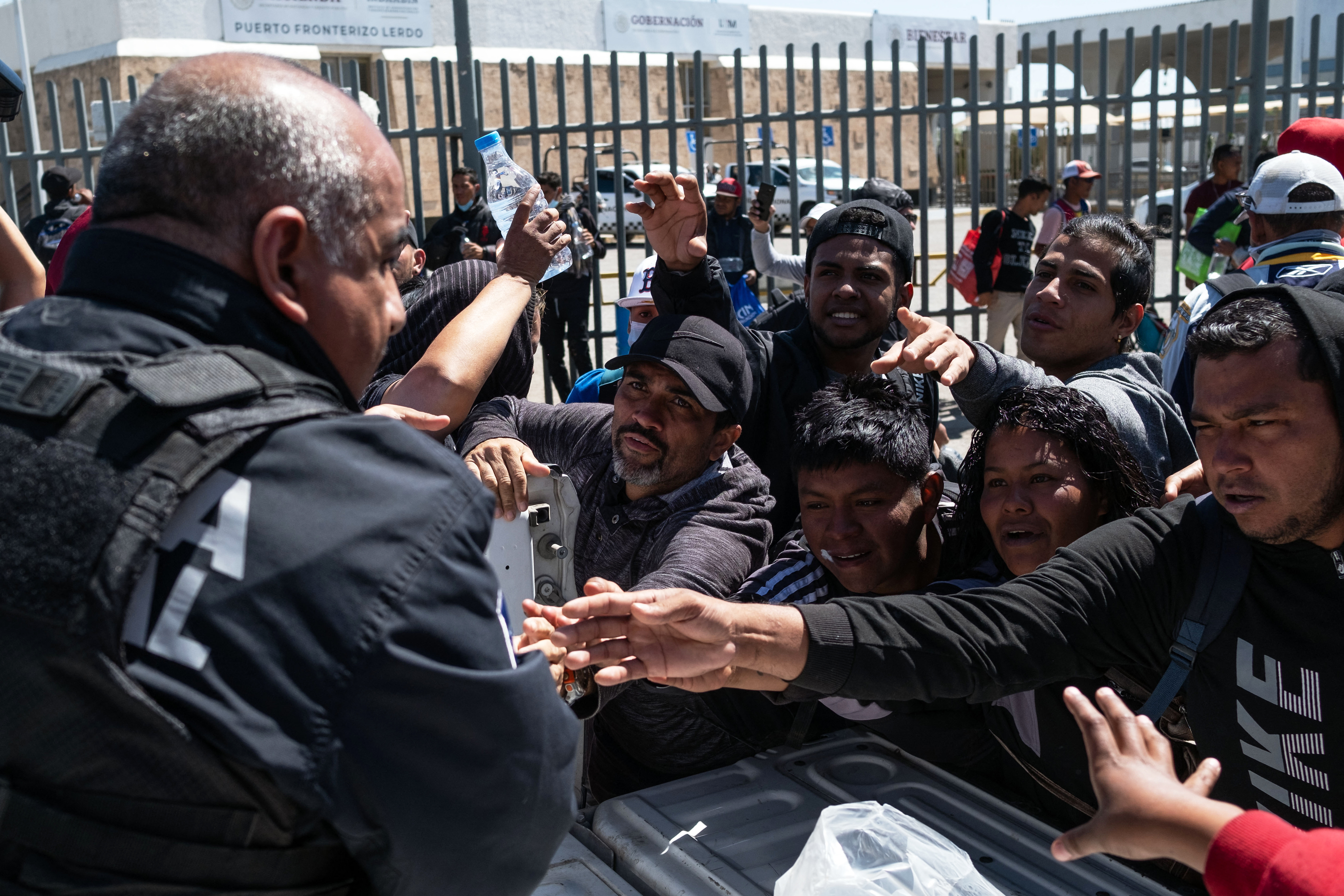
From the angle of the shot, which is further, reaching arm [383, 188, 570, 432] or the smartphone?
the smartphone

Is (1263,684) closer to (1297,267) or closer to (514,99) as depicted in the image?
(1297,267)

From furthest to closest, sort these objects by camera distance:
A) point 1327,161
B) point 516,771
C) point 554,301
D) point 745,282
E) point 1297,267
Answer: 1. point 554,301
2. point 745,282
3. point 1327,161
4. point 1297,267
5. point 516,771

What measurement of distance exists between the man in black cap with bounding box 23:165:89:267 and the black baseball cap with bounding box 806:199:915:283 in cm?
595

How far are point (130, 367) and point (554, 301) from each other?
7.25m

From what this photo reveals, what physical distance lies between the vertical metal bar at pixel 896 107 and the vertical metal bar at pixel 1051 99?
3.20 feet

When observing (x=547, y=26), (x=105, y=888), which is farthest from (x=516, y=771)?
(x=547, y=26)

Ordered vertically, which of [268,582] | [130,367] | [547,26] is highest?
[547,26]

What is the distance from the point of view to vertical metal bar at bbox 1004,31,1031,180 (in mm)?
7648

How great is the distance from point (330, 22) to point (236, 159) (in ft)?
102

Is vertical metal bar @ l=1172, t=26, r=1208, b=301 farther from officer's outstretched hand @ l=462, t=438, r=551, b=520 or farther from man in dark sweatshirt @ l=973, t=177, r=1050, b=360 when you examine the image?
officer's outstretched hand @ l=462, t=438, r=551, b=520

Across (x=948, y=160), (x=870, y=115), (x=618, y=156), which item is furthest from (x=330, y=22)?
(x=948, y=160)

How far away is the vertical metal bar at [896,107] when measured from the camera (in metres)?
7.64

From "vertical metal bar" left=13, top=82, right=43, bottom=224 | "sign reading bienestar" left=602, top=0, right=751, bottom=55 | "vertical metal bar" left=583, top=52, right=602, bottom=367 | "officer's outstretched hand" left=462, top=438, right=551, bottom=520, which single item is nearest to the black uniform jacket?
"officer's outstretched hand" left=462, top=438, right=551, bottom=520

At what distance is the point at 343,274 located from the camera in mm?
1189
